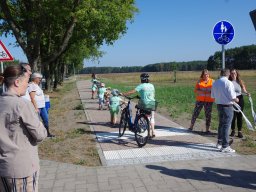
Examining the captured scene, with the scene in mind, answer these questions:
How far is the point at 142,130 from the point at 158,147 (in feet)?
1.77

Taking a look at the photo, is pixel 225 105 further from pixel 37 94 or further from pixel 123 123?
pixel 37 94

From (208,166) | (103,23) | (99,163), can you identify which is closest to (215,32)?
(208,166)

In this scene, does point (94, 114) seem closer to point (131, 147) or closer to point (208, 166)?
point (131, 147)

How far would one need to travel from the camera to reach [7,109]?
10.3 feet

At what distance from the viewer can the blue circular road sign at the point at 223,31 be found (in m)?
9.14

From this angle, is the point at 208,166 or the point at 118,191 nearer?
the point at 118,191

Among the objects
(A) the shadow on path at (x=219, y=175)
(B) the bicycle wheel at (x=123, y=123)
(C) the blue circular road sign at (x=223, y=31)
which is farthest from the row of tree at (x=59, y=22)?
(A) the shadow on path at (x=219, y=175)

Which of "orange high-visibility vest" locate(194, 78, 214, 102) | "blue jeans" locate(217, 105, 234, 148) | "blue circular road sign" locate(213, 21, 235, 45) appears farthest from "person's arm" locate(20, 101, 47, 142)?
"orange high-visibility vest" locate(194, 78, 214, 102)

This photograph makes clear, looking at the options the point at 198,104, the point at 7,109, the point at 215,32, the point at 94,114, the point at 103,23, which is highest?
the point at 103,23

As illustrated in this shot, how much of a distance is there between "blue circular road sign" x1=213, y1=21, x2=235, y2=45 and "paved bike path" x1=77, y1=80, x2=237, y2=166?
2.59 m

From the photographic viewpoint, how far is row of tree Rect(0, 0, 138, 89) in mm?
18703

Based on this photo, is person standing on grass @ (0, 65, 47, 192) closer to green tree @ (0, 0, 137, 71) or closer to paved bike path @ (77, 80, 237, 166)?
paved bike path @ (77, 80, 237, 166)

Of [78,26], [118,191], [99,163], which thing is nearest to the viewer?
[118,191]

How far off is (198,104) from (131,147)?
2.71 metres
